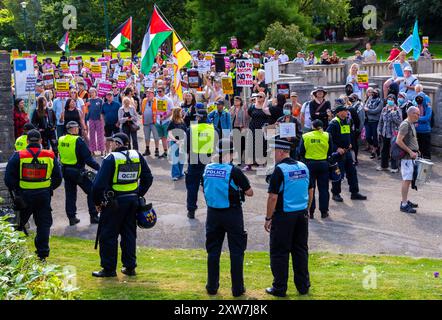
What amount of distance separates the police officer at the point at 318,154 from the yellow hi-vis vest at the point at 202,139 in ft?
4.80

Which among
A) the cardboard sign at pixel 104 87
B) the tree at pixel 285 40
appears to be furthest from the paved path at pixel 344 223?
the tree at pixel 285 40

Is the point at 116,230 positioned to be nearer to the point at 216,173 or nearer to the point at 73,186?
the point at 216,173

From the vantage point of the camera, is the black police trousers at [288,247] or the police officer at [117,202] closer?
the black police trousers at [288,247]

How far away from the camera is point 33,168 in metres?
10.6

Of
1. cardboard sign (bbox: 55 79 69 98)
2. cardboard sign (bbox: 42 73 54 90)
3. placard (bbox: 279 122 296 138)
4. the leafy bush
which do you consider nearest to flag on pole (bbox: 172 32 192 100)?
cardboard sign (bbox: 55 79 69 98)

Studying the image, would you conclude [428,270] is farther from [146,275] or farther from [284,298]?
[146,275]

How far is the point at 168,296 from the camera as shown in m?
8.70

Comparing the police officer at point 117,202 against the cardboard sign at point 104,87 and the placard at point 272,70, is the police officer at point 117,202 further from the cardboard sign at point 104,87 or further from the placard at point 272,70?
the cardboard sign at point 104,87

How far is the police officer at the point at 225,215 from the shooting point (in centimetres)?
892

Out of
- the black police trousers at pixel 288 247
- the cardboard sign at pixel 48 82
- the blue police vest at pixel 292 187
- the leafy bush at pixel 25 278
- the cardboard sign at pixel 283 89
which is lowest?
the black police trousers at pixel 288 247

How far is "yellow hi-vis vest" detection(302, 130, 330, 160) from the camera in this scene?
42.4 feet

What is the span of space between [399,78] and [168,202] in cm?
780

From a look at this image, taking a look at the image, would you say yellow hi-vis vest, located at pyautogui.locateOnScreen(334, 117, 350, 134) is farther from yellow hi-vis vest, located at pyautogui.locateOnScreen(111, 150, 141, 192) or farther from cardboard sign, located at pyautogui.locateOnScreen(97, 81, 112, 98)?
cardboard sign, located at pyautogui.locateOnScreen(97, 81, 112, 98)
